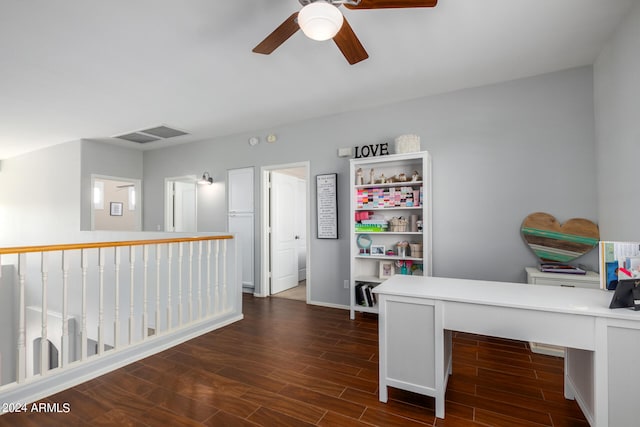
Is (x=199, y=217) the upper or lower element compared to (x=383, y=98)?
lower

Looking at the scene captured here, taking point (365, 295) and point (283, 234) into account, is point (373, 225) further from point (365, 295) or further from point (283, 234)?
point (283, 234)

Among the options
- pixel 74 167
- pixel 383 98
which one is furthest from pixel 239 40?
pixel 74 167

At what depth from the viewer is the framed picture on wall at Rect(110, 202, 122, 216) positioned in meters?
8.26

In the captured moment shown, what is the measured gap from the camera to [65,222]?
5.32 meters

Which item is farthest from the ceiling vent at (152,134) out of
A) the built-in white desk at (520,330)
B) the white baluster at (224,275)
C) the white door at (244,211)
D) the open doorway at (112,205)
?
the built-in white desk at (520,330)

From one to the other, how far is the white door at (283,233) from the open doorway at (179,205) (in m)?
1.81

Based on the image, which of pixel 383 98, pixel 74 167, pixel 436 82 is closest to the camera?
pixel 436 82

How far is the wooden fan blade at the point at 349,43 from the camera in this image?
75.9 inches

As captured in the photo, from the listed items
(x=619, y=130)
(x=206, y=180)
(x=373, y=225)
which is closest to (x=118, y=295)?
(x=373, y=225)

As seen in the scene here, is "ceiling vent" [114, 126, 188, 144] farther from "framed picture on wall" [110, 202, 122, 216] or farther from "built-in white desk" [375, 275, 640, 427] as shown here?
"built-in white desk" [375, 275, 640, 427]

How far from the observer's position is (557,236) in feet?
9.68

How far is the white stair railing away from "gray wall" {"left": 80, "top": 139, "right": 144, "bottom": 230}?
949 mm

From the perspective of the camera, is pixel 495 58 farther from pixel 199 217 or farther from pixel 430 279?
pixel 199 217

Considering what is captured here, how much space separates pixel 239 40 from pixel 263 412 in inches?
106
